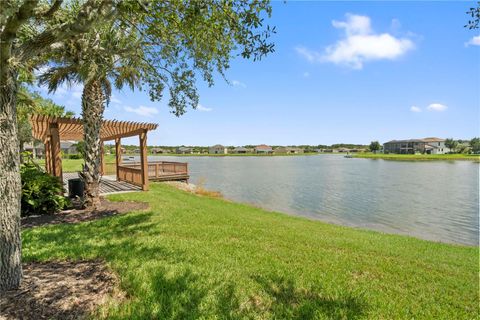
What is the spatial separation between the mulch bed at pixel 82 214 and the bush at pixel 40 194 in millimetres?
285

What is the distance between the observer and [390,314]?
308 cm

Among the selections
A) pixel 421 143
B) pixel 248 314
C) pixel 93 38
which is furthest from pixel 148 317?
pixel 421 143

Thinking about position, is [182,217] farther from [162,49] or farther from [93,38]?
[93,38]

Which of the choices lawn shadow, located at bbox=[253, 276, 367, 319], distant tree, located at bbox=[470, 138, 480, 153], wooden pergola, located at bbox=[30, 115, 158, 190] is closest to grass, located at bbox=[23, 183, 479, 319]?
lawn shadow, located at bbox=[253, 276, 367, 319]

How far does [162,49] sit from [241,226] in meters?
4.61

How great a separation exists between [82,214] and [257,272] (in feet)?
19.8

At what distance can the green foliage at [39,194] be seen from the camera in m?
7.41

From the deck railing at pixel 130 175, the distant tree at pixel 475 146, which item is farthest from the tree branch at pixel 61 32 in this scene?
the distant tree at pixel 475 146

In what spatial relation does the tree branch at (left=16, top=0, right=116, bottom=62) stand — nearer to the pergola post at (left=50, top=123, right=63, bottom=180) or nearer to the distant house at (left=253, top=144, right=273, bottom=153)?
the pergola post at (left=50, top=123, right=63, bottom=180)

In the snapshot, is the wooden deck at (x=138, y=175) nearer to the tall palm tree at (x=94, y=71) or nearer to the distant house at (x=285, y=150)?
the tall palm tree at (x=94, y=71)

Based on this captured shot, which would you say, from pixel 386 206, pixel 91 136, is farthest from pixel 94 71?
pixel 386 206

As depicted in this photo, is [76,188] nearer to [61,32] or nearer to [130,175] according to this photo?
[130,175]

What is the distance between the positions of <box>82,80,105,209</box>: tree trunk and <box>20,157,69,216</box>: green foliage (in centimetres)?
79

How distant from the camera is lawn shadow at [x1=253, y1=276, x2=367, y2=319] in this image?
2.95 m
